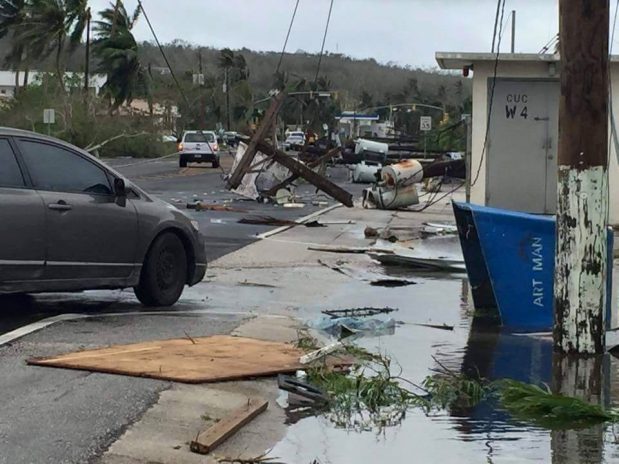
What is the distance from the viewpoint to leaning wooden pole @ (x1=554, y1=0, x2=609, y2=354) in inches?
338

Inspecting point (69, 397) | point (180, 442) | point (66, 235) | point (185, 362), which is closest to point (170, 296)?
point (66, 235)

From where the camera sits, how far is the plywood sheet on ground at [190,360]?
301 inches

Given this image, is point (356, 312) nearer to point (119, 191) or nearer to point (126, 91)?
point (119, 191)

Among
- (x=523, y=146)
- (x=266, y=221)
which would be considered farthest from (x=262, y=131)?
(x=523, y=146)

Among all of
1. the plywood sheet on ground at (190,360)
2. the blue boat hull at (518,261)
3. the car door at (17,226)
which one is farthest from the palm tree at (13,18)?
the plywood sheet on ground at (190,360)

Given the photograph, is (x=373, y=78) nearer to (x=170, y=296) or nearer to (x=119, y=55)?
(x=119, y=55)

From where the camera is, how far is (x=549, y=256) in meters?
10.1

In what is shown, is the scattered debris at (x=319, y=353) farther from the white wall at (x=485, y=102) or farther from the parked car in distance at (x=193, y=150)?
the parked car in distance at (x=193, y=150)

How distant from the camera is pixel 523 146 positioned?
22.5m

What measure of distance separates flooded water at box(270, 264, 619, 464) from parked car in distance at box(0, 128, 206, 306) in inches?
58.4

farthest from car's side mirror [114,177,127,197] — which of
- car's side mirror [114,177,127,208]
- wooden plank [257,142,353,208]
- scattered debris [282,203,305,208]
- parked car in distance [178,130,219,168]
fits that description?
parked car in distance [178,130,219,168]

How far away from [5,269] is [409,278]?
6.44 m

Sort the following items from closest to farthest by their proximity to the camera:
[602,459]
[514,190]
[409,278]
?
[602,459] → [409,278] → [514,190]

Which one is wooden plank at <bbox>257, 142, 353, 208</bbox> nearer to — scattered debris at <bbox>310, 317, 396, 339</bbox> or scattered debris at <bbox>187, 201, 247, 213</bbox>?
scattered debris at <bbox>187, 201, 247, 213</bbox>
